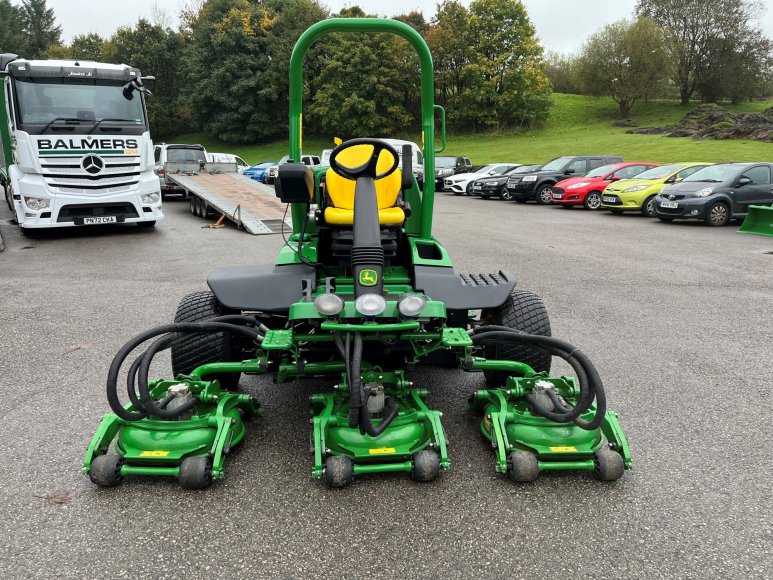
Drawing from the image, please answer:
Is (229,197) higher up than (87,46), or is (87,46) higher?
(87,46)

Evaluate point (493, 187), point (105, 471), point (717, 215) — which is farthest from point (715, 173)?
point (105, 471)

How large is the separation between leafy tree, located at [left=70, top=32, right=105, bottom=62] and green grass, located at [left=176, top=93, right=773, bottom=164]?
1545 centimetres

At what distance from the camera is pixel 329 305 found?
2.65 meters

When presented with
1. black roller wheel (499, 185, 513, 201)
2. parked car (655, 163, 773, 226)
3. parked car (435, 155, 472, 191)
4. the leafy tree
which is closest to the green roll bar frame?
parked car (655, 163, 773, 226)

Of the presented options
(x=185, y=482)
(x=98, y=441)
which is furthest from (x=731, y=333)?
(x=98, y=441)

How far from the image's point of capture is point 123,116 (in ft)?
34.1

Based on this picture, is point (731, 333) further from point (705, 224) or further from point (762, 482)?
point (705, 224)

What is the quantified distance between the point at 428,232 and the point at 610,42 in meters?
46.0

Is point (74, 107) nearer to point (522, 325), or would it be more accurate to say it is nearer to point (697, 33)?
point (522, 325)

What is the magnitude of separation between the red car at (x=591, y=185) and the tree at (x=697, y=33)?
30120 mm

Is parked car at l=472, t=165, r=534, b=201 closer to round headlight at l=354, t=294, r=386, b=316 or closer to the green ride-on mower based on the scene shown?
the green ride-on mower

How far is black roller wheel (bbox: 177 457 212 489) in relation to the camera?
266 centimetres

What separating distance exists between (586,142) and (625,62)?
11.5m

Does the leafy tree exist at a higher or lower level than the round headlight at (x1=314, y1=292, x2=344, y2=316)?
higher
